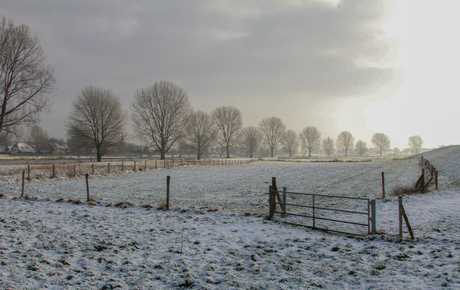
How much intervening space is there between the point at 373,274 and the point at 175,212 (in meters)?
8.24

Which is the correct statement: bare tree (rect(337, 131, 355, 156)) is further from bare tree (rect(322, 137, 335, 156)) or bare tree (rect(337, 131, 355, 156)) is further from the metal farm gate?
the metal farm gate

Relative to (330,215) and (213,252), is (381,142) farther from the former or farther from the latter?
(213,252)

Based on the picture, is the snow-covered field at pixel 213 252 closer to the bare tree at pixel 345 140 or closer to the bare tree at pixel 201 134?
the bare tree at pixel 201 134

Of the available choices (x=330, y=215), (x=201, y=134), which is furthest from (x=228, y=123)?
(x=330, y=215)

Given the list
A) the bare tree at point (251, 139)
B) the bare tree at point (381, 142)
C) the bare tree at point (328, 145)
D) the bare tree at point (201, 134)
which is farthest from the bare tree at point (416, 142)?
the bare tree at point (201, 134)

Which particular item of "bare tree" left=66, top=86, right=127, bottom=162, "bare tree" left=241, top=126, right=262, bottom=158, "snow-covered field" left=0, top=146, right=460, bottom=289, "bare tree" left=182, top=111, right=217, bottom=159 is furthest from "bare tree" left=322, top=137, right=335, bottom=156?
"snow-covered field" left=0, top=146, right=460, bottom=289

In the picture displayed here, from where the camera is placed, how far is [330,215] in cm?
1108

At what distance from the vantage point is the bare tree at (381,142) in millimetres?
133250

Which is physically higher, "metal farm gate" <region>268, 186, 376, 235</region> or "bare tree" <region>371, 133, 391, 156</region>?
"bare tree" <region>371, 133, 391, 156</region>

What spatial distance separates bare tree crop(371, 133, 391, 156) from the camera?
133m

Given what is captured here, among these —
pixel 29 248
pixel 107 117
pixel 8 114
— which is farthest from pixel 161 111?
pixel 29 248

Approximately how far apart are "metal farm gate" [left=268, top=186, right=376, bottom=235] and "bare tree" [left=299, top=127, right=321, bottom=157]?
388 feet

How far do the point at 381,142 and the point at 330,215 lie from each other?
144m

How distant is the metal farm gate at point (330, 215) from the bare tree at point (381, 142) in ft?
462
